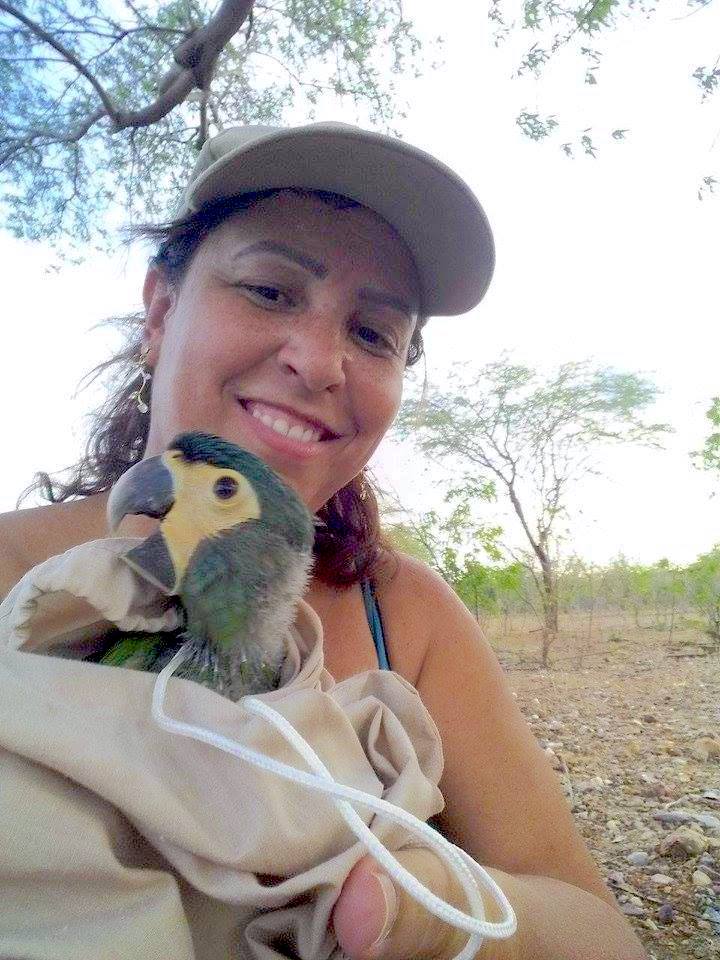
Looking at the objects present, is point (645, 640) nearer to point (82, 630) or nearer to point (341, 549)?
point (341, 549)

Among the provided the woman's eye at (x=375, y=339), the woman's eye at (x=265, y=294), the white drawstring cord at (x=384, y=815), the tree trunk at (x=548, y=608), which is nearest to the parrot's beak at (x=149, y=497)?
the white drawstring cord at (x=384, y=815)

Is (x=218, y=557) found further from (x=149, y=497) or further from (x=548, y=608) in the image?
(x=548, y=608)

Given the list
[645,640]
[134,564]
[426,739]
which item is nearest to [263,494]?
[134,564]

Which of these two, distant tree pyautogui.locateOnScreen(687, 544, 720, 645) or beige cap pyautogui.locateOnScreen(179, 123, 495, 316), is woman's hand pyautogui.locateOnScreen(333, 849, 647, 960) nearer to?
beige cap pyautogui.locateOnScreen(179, 123, 495, 316)

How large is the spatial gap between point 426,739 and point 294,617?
25cm

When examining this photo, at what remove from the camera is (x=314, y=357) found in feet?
3.34

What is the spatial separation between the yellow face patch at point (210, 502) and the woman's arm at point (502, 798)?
563 millimetres

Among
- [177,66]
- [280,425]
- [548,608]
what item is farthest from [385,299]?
[548,608]

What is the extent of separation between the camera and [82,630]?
73 centimetres

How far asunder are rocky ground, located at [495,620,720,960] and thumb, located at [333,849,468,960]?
4.37ft

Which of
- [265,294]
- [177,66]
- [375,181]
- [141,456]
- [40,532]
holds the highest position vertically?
[177,66]

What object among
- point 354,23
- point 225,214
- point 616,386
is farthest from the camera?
point 616,386

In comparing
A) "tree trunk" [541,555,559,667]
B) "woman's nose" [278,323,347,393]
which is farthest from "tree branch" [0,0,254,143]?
"tree trunk" [541,555,559,667]

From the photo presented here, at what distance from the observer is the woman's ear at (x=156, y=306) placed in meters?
1.23
